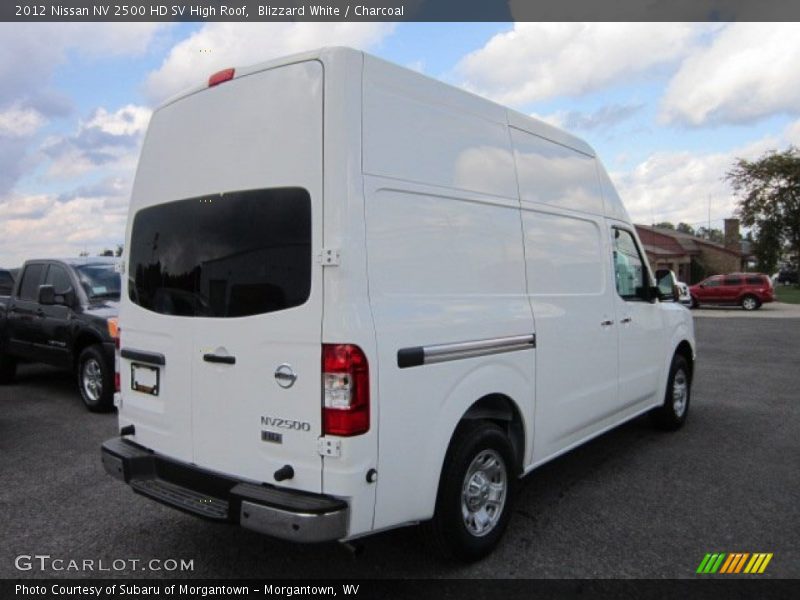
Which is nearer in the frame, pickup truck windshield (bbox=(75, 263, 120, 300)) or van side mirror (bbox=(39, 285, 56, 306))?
van side mirror (bbox=(39, 285, 56, 306))

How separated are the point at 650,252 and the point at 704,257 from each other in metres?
12.5

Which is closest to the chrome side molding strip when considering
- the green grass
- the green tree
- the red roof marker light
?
the red roof marker light

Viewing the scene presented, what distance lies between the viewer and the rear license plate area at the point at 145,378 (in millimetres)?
3691

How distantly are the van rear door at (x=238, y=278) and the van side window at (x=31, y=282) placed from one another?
584 centimetres

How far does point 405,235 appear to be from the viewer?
3188mm

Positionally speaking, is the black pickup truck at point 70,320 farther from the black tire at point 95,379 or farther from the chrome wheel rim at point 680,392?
the chrome wheel rim at point 680,392

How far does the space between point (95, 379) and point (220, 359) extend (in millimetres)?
4882

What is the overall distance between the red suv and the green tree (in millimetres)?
22607

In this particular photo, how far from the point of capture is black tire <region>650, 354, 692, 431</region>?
624cm

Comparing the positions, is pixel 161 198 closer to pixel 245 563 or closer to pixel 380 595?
pixel 245 563

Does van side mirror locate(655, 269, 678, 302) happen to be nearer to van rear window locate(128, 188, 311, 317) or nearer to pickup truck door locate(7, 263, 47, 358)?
van rear window locate(128, 188, 311, 317)

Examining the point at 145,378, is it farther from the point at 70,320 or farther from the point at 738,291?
the point at 738,291

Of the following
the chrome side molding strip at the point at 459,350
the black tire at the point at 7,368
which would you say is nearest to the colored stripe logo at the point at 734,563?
the chrome side molding strip at the point at 459,350

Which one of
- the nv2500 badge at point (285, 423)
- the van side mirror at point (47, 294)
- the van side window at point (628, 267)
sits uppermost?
the van side window at point (628, 267)
